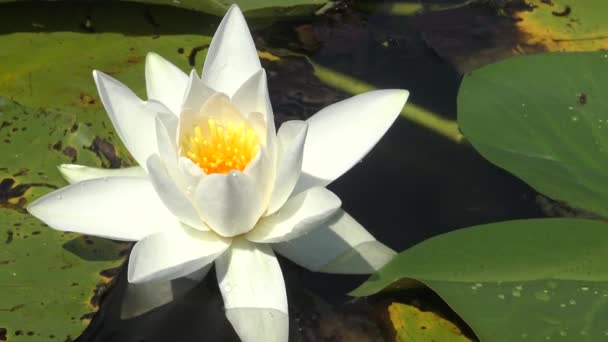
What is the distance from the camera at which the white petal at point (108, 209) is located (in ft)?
5.32

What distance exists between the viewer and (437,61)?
258cm

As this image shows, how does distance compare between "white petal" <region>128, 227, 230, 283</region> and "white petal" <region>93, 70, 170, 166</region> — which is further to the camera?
"white petal" <region>93, 70, 170, 166</region>

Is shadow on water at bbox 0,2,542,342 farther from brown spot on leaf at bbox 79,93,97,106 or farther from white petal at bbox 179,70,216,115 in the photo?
white petal at bbox 179,70,216,115

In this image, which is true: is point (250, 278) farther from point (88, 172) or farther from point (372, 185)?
point (372, 185)

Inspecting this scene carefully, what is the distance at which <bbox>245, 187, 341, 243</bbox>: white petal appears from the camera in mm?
1561

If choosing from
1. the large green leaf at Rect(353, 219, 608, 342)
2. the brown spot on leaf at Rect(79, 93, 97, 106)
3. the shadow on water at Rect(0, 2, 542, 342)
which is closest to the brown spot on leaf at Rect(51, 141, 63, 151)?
the brown spot on leaf at Rect(79, 93, 97, 106)

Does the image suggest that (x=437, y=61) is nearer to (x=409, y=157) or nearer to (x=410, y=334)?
(x=409, y=157)

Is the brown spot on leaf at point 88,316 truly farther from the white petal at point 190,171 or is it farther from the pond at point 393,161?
the white petal at point 190,171

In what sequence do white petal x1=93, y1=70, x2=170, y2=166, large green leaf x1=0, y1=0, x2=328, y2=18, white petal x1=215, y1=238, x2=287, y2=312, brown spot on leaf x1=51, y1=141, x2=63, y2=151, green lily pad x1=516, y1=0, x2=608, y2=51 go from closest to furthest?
white petal x1=215, y1=238, x2=287, y2=312, white petal x1=93, y1=70, x2=170, y2=166, brown spot on leaf x1=51, y1=141, x2=63, y2=151, large green leaf x1=0, y1=0, x2=328, y2=18, green lily pad x1=516, y1=0, x2=608, y2=51

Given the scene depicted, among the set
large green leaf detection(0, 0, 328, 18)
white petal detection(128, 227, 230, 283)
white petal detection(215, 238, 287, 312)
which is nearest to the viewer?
white petal detection(128, 227, 230, 283)

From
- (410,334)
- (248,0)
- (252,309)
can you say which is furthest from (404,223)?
(248,0)

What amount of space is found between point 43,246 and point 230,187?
57 cm

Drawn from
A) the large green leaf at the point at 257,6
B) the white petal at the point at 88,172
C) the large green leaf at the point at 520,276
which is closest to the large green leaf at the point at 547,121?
the large green leaf at the point at 520,276

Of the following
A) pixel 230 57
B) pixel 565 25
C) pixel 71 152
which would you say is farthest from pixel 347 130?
pixel 565 25
